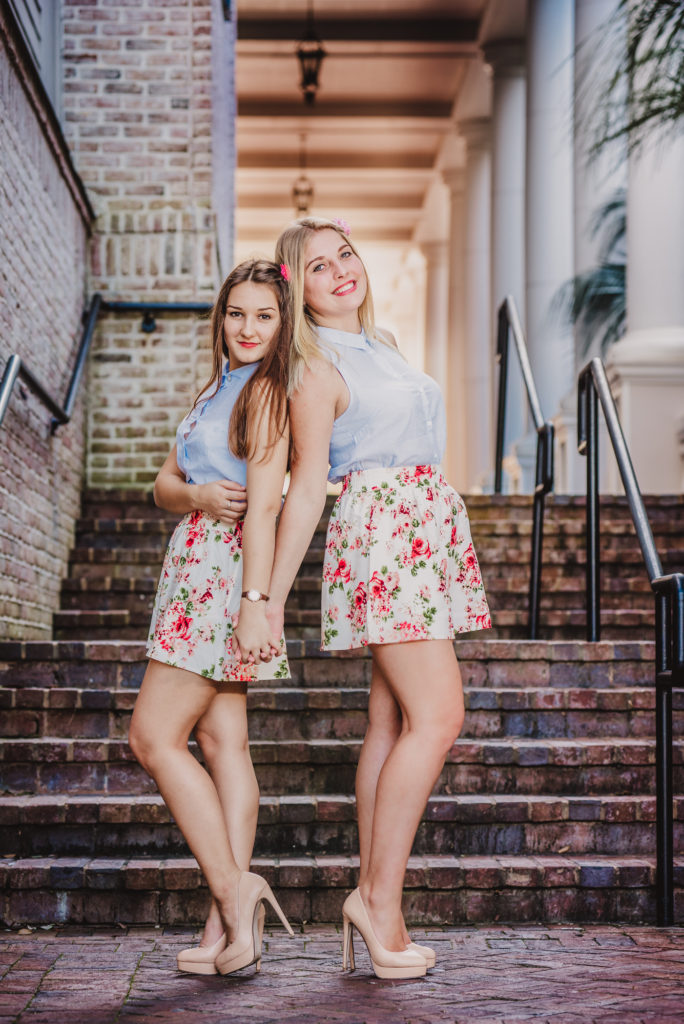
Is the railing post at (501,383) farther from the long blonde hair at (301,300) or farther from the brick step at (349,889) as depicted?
the long blonde hair at (301,300)

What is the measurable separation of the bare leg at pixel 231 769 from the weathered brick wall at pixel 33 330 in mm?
2119

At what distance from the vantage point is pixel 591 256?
10992 millimetres

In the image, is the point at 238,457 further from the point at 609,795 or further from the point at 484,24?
the point at 484,24

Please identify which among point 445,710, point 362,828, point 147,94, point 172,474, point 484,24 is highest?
point 484,24

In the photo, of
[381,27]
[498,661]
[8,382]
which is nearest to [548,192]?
[381,27]

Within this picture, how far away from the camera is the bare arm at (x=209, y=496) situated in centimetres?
279

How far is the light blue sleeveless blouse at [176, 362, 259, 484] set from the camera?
285 centimetres

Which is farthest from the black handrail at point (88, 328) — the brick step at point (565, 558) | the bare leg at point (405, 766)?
the bare leg at point (405, 766)

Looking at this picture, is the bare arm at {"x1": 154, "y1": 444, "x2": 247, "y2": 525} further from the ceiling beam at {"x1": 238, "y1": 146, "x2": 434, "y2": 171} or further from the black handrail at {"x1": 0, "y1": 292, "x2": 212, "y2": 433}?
the ceiling beam at {"x1": 238, "y1": 146, "x2": 434, "y2": 171}

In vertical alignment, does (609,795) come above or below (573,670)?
below

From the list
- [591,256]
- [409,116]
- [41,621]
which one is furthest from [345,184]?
[41,621]

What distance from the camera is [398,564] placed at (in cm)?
279

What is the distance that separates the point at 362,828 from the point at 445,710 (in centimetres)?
34

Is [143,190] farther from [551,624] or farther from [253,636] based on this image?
[253,636]
